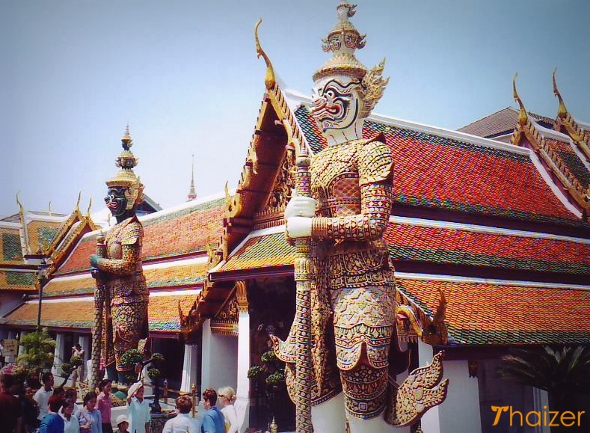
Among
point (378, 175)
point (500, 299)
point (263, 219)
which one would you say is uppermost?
point (263, 219)

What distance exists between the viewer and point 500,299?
28.8 feet

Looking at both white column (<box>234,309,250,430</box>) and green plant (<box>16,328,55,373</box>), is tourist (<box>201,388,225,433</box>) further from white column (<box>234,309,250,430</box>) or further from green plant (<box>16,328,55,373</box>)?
green plant (<box>16,328,55,373</box>)

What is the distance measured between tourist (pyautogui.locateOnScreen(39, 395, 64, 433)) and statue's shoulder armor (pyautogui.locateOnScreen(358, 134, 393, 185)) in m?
3.50

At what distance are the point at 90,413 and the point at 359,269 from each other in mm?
3638

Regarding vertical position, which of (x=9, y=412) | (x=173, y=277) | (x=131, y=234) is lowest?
(x=9, y=412)

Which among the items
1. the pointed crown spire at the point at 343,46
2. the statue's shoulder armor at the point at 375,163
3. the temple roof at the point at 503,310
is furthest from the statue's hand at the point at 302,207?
the temple roof at the point at 503,310

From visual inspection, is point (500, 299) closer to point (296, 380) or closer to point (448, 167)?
point (448, 167)

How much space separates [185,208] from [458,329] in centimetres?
1271

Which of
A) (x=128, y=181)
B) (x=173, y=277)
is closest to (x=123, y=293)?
(x=128, y=181)

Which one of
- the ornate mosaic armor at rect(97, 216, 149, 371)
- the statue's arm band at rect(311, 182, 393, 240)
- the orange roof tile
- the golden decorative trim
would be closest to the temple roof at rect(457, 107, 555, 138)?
the orange roof tile

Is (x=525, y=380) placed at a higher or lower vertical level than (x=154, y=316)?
lower

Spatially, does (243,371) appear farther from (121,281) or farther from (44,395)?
(44,395)

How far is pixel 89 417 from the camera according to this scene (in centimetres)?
659

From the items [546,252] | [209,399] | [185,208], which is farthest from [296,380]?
[185,208]
